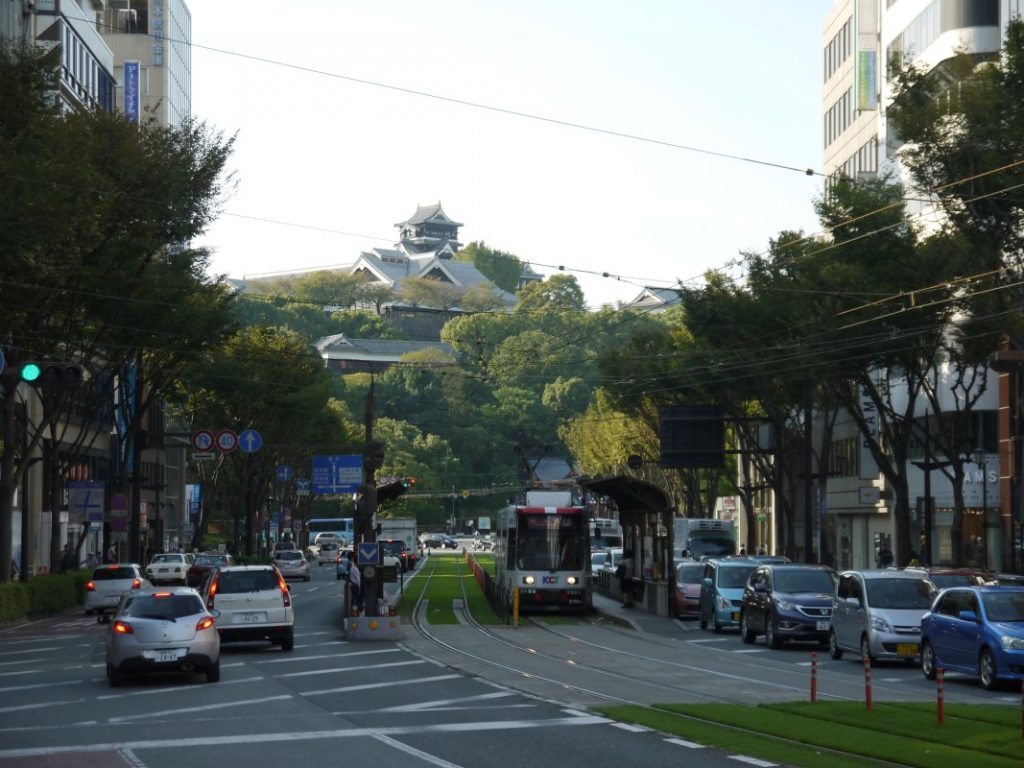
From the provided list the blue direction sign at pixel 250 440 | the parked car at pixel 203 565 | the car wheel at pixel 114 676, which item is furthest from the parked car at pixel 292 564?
the car wheel at pixel 114 676

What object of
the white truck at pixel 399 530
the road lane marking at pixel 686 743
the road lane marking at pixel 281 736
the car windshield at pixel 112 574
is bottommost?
the road lane marking at pixel 281 736

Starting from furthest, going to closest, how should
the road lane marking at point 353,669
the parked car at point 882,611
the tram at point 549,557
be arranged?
the tram at point 549,557, the parked car at point 882,611, the road lane marking at point 353,669

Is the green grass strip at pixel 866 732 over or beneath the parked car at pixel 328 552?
beneath

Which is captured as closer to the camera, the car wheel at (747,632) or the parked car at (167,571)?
the car wheel at (747,632)

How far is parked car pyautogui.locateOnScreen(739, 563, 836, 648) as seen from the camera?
3238 cm

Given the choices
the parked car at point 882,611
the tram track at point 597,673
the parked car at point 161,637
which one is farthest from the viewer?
the parked car at point 882,611

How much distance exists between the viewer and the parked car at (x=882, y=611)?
27734 millimetres

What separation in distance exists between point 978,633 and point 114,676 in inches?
504

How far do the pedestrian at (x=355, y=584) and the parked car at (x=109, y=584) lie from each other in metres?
10.9

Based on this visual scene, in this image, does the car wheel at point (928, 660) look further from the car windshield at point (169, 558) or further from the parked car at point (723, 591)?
the car windshield at point (169, 558)

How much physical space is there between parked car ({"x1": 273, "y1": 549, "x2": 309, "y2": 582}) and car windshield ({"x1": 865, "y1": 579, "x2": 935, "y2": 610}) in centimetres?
5274

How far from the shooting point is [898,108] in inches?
1430

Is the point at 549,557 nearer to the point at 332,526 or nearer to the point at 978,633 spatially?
the point at 978,633

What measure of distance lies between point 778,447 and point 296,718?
137 feet
